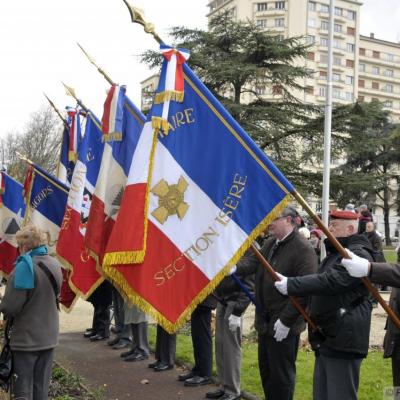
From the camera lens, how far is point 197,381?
6.88 m

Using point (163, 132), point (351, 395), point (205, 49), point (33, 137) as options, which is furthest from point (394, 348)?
point (33, 137)

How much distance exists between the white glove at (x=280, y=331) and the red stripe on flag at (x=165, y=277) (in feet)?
2.71

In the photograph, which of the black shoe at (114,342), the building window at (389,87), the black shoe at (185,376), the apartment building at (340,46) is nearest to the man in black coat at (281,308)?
the black shoe at (185,376)

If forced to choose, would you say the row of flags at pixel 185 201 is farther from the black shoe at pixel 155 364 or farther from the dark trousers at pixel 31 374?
the black shoe at pixel 155 364

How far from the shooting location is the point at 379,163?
164 feet

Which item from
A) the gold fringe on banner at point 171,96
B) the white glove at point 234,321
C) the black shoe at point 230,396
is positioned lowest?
the black shoe at point 230,396

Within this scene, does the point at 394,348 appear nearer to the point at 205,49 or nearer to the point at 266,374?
the point at 266,374

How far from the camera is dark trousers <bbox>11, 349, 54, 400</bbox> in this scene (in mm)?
4918

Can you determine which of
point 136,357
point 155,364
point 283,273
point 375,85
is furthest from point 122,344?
point 375,85

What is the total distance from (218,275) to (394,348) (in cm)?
193

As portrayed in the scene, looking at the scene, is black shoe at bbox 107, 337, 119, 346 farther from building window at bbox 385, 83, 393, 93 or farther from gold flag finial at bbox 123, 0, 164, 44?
building window at bbox 385, 83, 393, 93

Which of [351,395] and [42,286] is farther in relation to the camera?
[42,286]

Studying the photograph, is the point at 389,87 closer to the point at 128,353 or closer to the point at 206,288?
the point at 128,353

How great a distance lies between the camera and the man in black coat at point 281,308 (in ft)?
16.8
